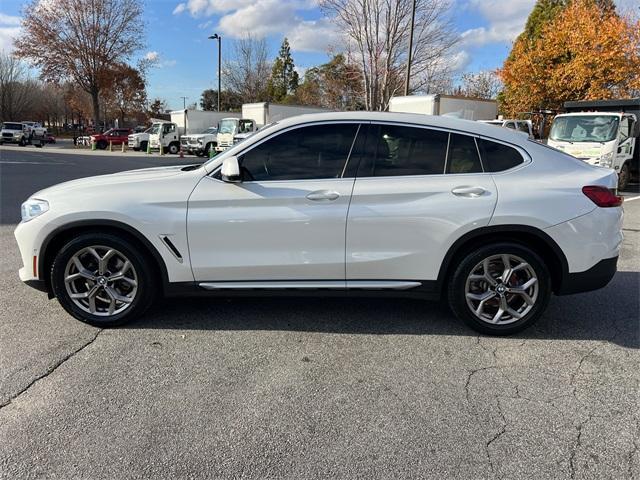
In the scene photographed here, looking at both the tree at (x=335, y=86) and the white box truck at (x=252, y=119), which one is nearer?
the white box truck at (x=252, y=119)

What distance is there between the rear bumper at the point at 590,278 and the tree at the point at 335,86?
867 inches

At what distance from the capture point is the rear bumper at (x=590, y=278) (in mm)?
3590

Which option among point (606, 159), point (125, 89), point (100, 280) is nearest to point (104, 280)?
point (100, 280)

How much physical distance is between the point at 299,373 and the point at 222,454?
86cm

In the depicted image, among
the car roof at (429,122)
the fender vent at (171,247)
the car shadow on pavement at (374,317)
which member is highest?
the car roof at (429,122)

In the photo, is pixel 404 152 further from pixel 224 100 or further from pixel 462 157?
pixel 224 100

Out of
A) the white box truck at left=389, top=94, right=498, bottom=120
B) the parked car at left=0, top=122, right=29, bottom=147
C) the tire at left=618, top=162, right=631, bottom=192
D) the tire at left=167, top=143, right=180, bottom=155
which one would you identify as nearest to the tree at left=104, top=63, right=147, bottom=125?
the parked car at left=0, top=122, right=29, bottom=147

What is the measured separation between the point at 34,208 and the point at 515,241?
376 cm

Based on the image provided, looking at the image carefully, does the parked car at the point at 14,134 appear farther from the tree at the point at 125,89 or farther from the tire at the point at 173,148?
the tire at the point at 173,148

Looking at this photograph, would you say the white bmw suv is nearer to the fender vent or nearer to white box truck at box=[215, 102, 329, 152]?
the fender vent

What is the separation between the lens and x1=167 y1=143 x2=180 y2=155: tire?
31984 millimetres

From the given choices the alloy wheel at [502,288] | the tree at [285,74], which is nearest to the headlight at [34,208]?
the alloy wheel at [502,288]

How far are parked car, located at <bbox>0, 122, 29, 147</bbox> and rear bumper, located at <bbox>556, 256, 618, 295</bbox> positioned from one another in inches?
1708

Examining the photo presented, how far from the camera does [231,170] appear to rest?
3428 mm
